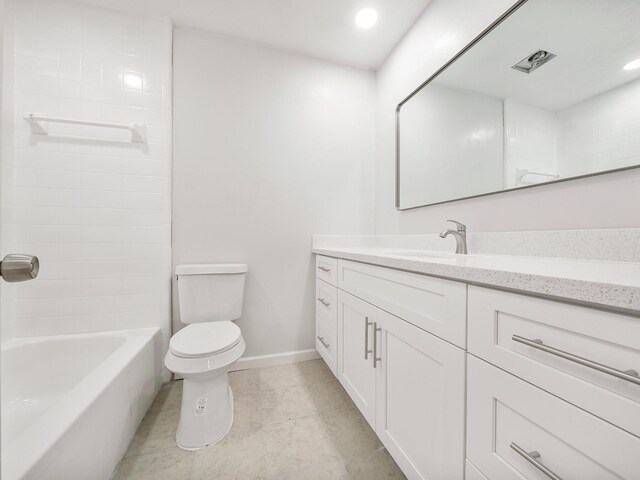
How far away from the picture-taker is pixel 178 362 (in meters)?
1.14

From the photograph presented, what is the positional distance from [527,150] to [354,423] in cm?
144

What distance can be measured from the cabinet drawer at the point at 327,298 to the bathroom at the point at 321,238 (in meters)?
0.04

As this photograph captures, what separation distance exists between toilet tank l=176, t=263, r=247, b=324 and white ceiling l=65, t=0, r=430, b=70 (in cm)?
152

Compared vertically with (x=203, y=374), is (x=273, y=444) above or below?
below

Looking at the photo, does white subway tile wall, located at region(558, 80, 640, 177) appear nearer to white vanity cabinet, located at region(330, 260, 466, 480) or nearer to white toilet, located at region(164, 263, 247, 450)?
white vanity cabinet, located at region(330, 260, 466, 480)

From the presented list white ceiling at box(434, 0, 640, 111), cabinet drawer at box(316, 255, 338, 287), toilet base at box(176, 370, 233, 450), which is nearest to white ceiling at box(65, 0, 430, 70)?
white ceiling at box(434, 0, 640, 111)

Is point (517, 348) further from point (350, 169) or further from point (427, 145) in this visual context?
point (350, 169)

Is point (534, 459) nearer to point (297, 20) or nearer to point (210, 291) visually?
point (210, 291)

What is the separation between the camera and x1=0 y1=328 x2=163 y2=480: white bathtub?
55cm

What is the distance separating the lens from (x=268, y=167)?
186cm

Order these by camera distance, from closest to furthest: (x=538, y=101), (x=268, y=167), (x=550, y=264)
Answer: (x=550, y=264) → (x=538, y=101) → (x=268, y=167)

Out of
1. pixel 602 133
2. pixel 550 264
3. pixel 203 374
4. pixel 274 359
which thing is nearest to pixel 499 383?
pixel 550 264

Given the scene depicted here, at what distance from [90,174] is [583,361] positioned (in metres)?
2.12

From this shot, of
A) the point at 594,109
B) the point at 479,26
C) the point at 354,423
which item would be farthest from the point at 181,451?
the point at 479,26
